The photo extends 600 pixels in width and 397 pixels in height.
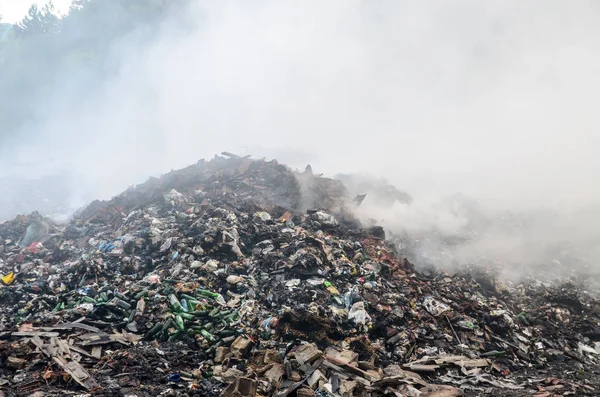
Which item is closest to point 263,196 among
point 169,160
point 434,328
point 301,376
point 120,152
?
point 434,328

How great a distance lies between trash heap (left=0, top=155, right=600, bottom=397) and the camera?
4293mm

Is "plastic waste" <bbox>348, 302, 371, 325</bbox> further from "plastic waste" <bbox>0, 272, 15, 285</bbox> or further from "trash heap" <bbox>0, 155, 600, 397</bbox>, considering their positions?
"plastic waste" <bbox>0, 272, 15, 285</bbox>

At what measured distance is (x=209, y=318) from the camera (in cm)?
576

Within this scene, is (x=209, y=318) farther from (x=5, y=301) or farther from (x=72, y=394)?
(x=5, y=301)

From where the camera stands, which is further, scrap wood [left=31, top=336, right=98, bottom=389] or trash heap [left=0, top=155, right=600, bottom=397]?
trash heap [left=0, top=155, right=600, bottom=397]

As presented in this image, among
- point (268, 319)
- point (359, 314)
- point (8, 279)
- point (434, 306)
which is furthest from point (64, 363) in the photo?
point (434, 306)

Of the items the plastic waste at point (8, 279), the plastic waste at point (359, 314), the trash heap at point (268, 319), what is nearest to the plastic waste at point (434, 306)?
the trash heap at point (268, 319)

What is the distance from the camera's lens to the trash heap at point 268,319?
429 centimetres

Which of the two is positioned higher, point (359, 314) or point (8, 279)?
point (8, 279)

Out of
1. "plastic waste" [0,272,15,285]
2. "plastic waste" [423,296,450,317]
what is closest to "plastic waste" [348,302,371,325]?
"plastic waste" [423,296,450,317]

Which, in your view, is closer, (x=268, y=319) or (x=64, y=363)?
(x=64, y=363)

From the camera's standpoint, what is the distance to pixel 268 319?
5742 millimetres

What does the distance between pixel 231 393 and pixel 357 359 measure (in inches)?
79.5

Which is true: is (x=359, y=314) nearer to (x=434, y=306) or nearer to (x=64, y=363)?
(x=434, y=306)
